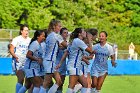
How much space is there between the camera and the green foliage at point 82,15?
51000 mm

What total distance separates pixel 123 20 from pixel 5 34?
51.5ft

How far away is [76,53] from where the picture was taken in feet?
46.4

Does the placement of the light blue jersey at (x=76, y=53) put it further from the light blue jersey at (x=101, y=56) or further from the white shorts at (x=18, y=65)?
the light blue jersey at (x=101, y=56)

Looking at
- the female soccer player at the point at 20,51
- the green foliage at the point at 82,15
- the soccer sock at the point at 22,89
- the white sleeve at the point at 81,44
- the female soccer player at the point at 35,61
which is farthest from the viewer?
the green foliage at the point at 82,15

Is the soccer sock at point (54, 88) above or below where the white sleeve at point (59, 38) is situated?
below

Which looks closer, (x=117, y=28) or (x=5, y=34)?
(x=5, y=34)

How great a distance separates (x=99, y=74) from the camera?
16328 mm

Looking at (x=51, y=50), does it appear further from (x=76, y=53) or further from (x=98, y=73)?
(x=98, y=73)

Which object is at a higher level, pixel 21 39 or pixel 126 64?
pixel 21 39

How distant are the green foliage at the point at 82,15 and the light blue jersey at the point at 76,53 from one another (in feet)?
117

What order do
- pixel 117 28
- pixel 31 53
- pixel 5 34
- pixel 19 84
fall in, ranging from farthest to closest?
pixel 117 28 → pixel 5 34 → pixel 19 84 → pixel 31 53

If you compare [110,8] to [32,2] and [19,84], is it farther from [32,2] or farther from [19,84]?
[19,84]

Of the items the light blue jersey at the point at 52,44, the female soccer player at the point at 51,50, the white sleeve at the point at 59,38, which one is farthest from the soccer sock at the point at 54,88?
the white sleeve at the point at 59,38

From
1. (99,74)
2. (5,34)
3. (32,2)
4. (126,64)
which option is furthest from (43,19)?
(99,74)
